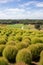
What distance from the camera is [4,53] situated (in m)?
17.8

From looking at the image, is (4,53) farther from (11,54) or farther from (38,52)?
(38,52)

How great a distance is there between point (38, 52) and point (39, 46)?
64cm

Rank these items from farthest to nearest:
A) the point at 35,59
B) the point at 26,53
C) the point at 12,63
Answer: the point at 35,59, the point at 12,63, the point at 26,53

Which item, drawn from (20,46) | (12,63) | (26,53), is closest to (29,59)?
(26,53)

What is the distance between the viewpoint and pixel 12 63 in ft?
56.3

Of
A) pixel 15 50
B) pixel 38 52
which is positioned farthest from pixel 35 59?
pixel 15 50

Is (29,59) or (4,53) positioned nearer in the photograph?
(29,59)

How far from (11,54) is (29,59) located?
1.95 m

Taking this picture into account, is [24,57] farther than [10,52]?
No

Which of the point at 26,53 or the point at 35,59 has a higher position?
the point at 26,53

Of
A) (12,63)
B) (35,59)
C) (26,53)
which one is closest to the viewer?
(26,53)

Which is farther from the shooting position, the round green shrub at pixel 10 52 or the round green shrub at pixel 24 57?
the round green shrub at pixel 10 52

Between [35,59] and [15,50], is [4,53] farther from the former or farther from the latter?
[35,59]

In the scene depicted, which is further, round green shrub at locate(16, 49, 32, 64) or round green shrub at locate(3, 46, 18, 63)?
round green shrub at locate(3, 46, 18, 63)
